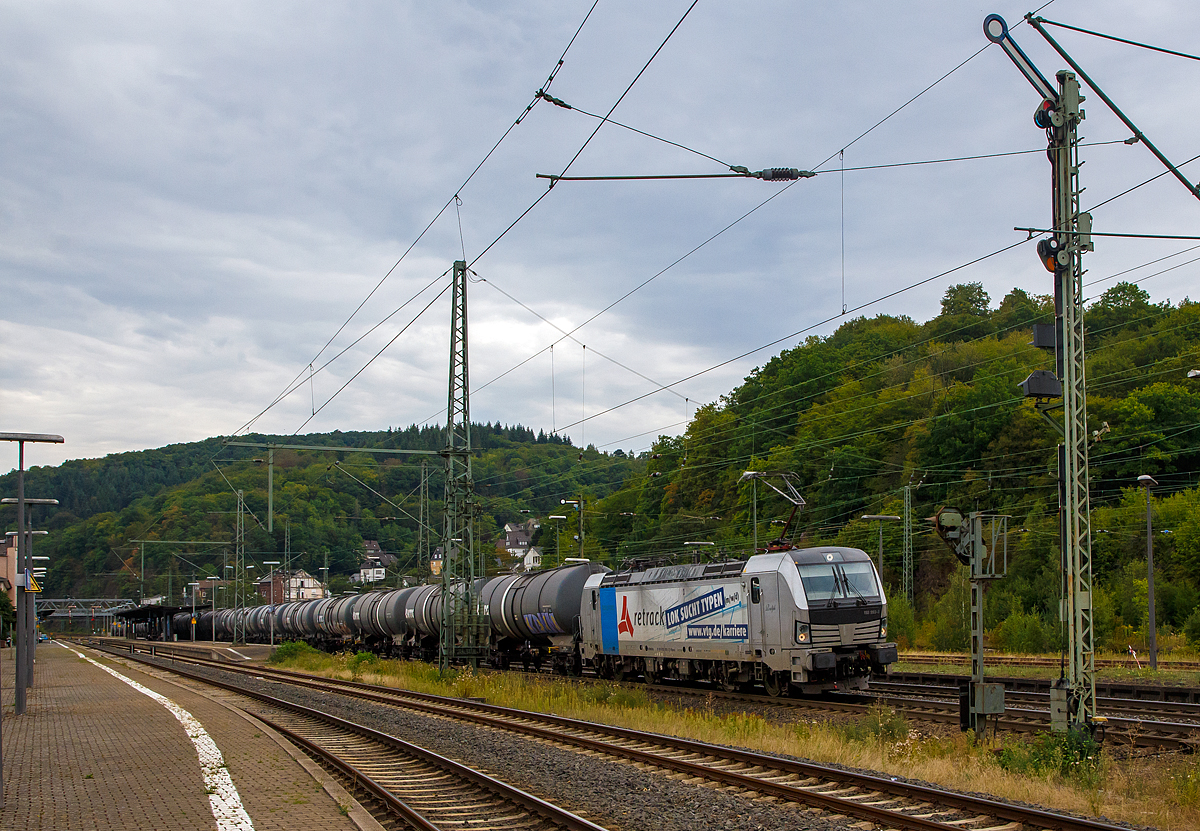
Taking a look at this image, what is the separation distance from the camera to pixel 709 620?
939 inches

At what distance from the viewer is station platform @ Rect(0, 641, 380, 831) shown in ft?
35.2

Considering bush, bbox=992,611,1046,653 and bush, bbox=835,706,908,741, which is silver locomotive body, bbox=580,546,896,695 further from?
bush, bbox=992,611,1046,653

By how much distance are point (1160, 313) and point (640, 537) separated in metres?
37.9

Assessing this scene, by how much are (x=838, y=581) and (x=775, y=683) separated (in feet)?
9.27

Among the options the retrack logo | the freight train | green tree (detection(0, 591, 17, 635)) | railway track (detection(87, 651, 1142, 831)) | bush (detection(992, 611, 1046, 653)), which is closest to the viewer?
railway track (detection(87, 651, 1142, 831))

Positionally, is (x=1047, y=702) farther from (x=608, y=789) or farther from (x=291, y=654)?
(x=291, y=654)

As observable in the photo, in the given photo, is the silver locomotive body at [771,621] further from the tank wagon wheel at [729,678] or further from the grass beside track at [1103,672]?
the grass beside track at [1103,672]

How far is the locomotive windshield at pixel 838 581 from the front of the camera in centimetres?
2097

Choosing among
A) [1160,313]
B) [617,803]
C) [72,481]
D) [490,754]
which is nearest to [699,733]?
[490,754]

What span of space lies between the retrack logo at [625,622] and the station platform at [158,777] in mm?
10111

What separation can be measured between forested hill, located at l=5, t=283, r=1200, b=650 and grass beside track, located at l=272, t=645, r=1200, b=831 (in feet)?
42.0

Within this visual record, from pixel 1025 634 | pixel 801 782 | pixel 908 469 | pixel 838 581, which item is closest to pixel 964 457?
pixel 908 469

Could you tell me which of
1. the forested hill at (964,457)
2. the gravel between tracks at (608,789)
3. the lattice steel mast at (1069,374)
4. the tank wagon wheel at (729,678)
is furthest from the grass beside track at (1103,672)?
the gravel between tracks at (608,789)

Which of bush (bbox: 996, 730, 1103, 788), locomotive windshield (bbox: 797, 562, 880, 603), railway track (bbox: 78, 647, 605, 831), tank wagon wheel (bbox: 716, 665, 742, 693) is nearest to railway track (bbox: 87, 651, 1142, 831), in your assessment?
bush (bbox: 996, 730, 1103, 788)
